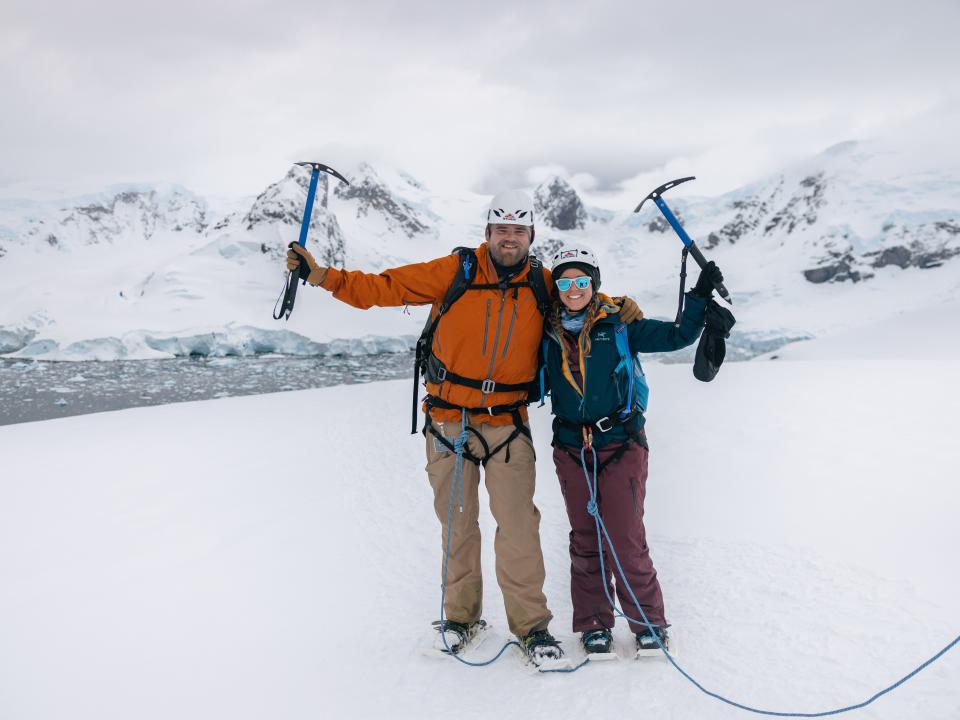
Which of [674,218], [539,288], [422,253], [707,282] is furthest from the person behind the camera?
[422,253]

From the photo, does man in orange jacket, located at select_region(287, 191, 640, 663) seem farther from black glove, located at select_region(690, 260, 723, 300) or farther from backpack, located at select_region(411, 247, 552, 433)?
black glove, located at select_region(690, 260, 723, 300)

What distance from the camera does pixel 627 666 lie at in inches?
116

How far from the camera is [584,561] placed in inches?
125

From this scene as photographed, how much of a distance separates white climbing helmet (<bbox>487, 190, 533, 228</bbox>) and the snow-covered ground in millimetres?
2426

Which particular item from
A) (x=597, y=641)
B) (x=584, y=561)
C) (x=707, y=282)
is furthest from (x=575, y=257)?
(x=597, y=641)

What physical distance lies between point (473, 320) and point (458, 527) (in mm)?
1186

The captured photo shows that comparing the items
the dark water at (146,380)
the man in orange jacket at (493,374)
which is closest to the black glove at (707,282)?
the man in orange jacket at (493,374)

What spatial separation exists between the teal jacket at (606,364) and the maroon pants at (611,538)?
0.16 meters

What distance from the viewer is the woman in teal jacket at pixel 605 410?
118 inches

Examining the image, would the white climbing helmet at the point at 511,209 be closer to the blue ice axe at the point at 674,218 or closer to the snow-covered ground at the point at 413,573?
the blue ice axe at the point at 674,218

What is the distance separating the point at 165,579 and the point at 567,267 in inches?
140

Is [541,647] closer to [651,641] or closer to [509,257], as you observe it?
[651,641]

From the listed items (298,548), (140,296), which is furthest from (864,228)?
(298,548)

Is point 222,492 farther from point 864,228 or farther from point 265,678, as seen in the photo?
point 864,228
